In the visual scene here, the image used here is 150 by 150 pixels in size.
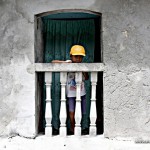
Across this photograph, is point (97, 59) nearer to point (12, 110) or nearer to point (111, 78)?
point (111, 78)

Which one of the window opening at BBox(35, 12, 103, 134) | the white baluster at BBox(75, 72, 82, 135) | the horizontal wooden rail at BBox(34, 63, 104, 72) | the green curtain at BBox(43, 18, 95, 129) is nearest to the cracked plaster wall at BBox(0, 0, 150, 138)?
the horizontal wooden rail at BBox(34, 63, 104, 72)

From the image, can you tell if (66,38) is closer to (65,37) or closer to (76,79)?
(65,37)

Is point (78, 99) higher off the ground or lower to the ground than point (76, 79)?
lower

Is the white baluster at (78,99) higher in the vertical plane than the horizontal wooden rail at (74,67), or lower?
lower

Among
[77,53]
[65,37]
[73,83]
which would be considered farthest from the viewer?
[65,37]

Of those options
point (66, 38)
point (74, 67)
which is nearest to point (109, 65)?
point (74, 67)

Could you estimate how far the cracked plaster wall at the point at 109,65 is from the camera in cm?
444

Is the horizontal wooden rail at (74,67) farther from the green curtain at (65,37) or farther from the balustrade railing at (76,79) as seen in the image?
the green curtain at (65,37)

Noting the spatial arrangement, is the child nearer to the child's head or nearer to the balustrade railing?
the child's head

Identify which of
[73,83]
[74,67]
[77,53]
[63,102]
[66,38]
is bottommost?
[63,102]

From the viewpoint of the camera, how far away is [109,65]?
4.45m

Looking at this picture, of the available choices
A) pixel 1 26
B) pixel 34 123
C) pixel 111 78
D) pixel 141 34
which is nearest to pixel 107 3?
pixel 141 34

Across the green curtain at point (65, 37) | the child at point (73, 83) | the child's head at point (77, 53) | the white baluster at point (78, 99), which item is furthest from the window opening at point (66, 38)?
the white baluster at point (78, 99)

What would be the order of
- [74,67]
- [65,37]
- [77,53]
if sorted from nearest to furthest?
1. [74,67]
2. [77,53]
3. [65,37]
